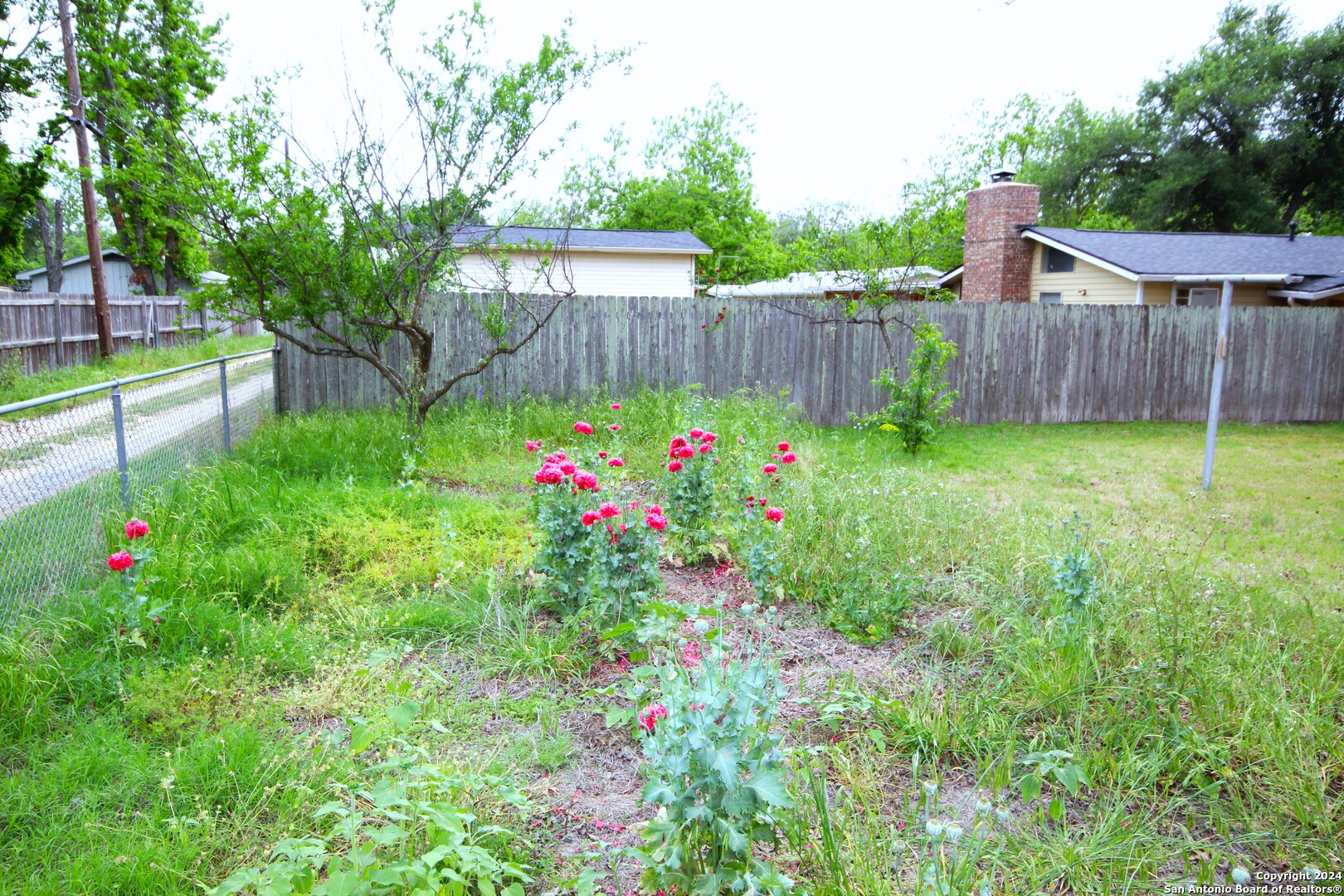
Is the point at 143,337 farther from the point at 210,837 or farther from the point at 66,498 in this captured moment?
the point at 210,837

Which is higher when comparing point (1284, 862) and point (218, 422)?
point (218, 422)

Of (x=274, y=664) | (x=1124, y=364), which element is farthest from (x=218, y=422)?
(x=1124, y=364)

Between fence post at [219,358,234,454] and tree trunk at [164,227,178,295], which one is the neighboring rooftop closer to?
fence post at [219,358,234,454]

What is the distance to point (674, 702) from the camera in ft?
5.90

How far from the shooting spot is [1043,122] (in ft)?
111

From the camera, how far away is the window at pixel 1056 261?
15317 millimetres

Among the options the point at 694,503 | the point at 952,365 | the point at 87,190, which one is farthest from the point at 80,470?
the point at 87,190

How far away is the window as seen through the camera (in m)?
15.3

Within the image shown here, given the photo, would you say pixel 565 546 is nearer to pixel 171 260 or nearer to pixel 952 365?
pixel 952 365

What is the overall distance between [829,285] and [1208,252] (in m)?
7.73

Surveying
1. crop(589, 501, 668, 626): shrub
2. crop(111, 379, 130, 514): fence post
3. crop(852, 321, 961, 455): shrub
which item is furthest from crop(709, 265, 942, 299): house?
crop(111, 379, 130, 514): fence post

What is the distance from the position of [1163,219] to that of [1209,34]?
24.7 feet

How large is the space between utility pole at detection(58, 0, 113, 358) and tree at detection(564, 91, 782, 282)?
50.0ft

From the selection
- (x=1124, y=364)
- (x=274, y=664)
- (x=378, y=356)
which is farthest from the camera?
(x=1124, y=364)
